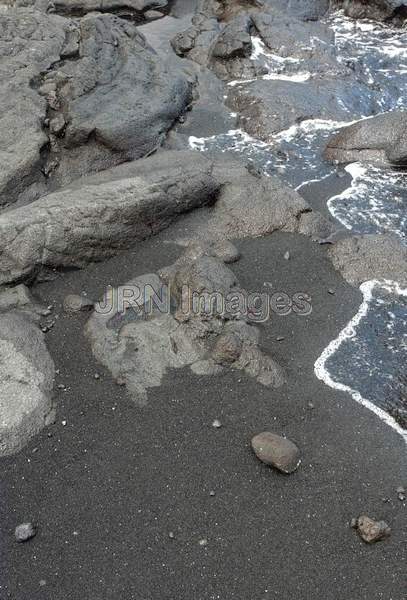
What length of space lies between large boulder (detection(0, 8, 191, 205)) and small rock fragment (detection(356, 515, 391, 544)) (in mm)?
5247

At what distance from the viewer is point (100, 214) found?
6375mm

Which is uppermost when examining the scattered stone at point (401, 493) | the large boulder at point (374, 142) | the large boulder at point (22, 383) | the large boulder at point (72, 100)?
the large boulder at point (72, 100)

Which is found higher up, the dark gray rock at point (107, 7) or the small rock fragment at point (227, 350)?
the dark gray rock at point (107, 7)

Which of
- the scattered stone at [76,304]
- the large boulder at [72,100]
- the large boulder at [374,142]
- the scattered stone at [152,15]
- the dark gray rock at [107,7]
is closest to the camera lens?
the scattered stone at [76,304]

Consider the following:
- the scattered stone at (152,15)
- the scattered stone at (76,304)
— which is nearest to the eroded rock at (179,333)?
the scattered stone at (76,304)

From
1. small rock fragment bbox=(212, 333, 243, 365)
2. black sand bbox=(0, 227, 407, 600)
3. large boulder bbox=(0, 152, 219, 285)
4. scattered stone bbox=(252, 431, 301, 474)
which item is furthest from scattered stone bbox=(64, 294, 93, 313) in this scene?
scattered stone bbox=(252, 431, 301, 474)

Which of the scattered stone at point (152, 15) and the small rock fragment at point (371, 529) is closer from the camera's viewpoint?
the small rock fragment at point (371, 529)

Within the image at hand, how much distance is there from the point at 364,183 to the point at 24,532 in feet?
20.3

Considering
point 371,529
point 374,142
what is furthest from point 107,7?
point 371,529

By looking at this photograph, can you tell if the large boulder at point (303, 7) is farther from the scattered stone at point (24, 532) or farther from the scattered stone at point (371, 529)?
the scattered stone at point (24, 532)

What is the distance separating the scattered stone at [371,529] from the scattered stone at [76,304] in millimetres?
3149

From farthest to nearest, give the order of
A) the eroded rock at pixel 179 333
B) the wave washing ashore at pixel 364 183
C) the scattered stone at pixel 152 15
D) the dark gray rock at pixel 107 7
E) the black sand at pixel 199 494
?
the scattered stone at pixel 152 15
the dark gray rock at pixel 107 7
the wave washing ashore at pixel 364 183
the eroded rock at pixel 179 333
the black sand at pixel 199 494

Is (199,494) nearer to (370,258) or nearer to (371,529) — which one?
(371,529)

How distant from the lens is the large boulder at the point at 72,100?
738cm
